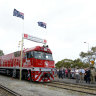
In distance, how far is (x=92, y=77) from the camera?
42.7 ft

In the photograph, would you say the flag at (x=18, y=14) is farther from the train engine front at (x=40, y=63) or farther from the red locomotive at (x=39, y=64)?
the train engine front at (x=40, y=63)

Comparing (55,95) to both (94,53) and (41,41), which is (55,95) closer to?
(41,41)

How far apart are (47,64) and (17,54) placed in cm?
596

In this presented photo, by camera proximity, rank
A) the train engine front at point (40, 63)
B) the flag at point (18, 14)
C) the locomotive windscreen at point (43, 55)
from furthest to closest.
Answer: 1. the flag at point (18, 14)
2. the locomotive windscreen at point (43, 55)
3. the train engine front at point (40, 63)

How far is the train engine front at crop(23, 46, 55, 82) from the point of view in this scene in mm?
12250

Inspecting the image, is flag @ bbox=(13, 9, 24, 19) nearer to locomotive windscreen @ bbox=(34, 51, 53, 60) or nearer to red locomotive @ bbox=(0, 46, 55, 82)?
red locomotive @ bbox=(0, 46, 55, 82)

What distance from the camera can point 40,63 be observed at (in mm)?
12609

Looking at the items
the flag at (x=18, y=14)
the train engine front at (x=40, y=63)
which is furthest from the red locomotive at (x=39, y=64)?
the flag at (x=18, y=14)

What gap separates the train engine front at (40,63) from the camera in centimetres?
1225

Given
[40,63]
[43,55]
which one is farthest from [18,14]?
[40,63]

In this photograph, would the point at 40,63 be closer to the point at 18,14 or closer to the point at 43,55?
the point at 43,55

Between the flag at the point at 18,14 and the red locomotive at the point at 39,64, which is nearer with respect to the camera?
the red locomotive at the point at 39,64

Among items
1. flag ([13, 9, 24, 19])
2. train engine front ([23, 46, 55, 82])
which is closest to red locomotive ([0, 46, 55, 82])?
train engine front ([23, 46, 55, 82])

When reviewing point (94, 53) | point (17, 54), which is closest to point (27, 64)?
point (17, 54)
